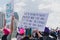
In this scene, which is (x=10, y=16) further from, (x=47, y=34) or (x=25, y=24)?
(x=47, y=34)

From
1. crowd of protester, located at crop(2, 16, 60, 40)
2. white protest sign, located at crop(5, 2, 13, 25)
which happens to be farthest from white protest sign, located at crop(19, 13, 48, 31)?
white protest sign, located at crop(5, 2, 13, 25)

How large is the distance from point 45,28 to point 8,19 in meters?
1.35

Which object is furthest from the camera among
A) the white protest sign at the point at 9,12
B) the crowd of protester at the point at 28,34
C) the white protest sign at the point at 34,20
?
the white protest sign at the point at 9,12

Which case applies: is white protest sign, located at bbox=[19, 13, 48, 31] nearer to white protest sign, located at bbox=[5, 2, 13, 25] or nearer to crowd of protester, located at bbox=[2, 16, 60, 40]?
crowd of protester, located at bbox=[2, 16, 60, 40]

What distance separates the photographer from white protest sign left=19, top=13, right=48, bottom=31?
1146 centimetres

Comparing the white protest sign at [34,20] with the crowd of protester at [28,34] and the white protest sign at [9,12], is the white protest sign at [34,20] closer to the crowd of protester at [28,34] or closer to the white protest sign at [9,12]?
the crowd of protester at [28,34]

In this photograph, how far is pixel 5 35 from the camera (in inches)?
455

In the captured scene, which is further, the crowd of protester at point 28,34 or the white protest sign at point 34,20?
the white protest sign at point 34,20

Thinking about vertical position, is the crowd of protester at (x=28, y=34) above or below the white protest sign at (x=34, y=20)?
below

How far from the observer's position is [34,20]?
1168cm

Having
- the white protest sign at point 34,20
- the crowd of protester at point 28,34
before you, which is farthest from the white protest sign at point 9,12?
the white protest sign at point 34,20

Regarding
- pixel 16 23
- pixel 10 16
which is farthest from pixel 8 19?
pixel 16 23

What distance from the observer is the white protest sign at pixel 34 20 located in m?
11.5

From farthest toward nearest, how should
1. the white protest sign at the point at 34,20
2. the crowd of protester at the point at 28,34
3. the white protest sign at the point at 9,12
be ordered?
the white protest sign at the point at 9,12
the white protest sign at the point at 34,20
the crowd of protester at the point at 28,34
